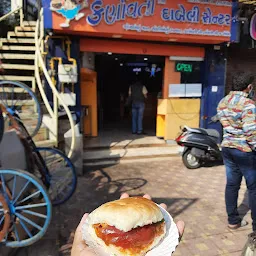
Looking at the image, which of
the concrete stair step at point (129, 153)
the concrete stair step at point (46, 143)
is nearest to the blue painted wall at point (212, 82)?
the concrete stair step at point (129, 153)

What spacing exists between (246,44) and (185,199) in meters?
5.32

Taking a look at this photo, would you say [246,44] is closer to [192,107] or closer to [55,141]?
[192,107]

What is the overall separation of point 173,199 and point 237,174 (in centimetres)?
152

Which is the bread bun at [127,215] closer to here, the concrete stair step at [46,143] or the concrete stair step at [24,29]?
the concrete stair step at [46,143]

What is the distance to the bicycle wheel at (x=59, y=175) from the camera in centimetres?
450

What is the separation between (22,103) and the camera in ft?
19.1

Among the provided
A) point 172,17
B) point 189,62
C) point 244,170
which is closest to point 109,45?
point 172,17

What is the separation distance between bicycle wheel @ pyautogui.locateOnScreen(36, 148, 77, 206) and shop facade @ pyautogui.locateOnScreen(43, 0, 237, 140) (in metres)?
2.58

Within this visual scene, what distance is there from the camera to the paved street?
3570 millimetres

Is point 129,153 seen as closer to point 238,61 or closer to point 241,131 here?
point 241,131

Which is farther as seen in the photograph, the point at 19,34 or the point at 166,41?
the point at 19,34

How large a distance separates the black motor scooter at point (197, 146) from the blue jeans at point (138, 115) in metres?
2.56

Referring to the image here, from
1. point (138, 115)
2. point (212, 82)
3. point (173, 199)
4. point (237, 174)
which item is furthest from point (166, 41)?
point (237, 174)

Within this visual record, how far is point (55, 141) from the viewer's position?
5707 mm
